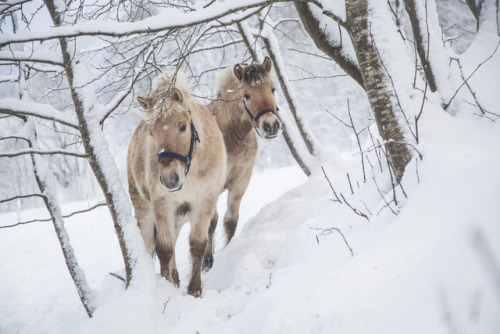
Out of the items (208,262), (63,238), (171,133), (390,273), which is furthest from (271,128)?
(63,238)

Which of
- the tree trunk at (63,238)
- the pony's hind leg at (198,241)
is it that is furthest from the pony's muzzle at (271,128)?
the tree trunk at (63,238)

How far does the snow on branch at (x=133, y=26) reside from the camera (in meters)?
2.01

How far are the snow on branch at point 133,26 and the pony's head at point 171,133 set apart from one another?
2.62 ft

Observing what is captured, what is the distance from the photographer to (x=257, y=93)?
14.0 ft

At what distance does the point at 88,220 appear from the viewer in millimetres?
11469

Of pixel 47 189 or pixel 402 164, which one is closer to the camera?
pixel 402 164

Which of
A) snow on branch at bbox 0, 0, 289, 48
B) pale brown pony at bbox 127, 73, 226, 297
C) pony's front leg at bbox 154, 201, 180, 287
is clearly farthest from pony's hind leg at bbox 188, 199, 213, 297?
snow on branch at bbox 0, 0, 289, 48

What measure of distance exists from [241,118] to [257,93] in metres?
0.61

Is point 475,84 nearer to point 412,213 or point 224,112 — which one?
point 412,213

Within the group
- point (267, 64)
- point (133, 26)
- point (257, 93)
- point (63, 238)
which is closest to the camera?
point (133, 26)

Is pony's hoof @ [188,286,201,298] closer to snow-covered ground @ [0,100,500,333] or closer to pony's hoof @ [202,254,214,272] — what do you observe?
snow-covered ground @ [0,100,500,333]

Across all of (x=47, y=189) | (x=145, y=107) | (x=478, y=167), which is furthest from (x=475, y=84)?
(x=47, y=189)

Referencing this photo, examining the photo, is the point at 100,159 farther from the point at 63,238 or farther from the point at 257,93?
the point at 257,93

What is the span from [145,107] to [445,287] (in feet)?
9.86
